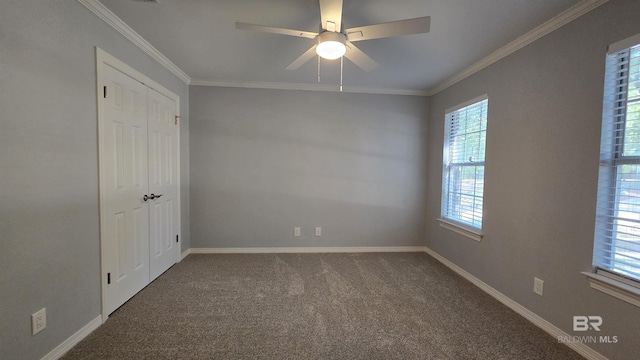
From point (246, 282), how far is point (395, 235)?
225 centimetres

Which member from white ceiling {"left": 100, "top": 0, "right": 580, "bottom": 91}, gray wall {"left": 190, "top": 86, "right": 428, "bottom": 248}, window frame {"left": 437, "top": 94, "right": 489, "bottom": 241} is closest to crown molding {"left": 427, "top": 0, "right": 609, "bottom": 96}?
white ceiling {"left": 100, "top": 0, "right": 580, "bottom": 91}

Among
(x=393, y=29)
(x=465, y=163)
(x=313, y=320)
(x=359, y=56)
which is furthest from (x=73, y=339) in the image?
(x=465, y=163)

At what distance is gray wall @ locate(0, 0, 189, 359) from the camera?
132 cm

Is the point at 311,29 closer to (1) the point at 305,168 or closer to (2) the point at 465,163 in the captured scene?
(1) the point at 305,168

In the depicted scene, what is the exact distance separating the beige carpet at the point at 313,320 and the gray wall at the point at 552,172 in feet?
1.07

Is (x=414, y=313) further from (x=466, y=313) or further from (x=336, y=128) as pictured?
(x=336, y=128)

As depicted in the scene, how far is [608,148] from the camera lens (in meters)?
1.61

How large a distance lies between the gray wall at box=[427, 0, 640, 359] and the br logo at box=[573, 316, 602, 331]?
0.10 feet

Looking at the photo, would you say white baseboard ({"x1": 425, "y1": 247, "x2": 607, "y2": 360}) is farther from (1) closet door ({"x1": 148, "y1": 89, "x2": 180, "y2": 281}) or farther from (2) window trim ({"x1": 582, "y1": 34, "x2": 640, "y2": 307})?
(1) closet door ({"x1": 148, "y1": 89, "x2": 180, "y2": 281})

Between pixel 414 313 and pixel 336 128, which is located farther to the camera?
pixel 336 128

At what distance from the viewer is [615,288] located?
1.51m

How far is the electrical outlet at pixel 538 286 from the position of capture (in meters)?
2.00

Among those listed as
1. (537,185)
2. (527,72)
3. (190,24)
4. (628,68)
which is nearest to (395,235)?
(537,185)

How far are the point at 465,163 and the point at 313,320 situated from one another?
8.07ft
